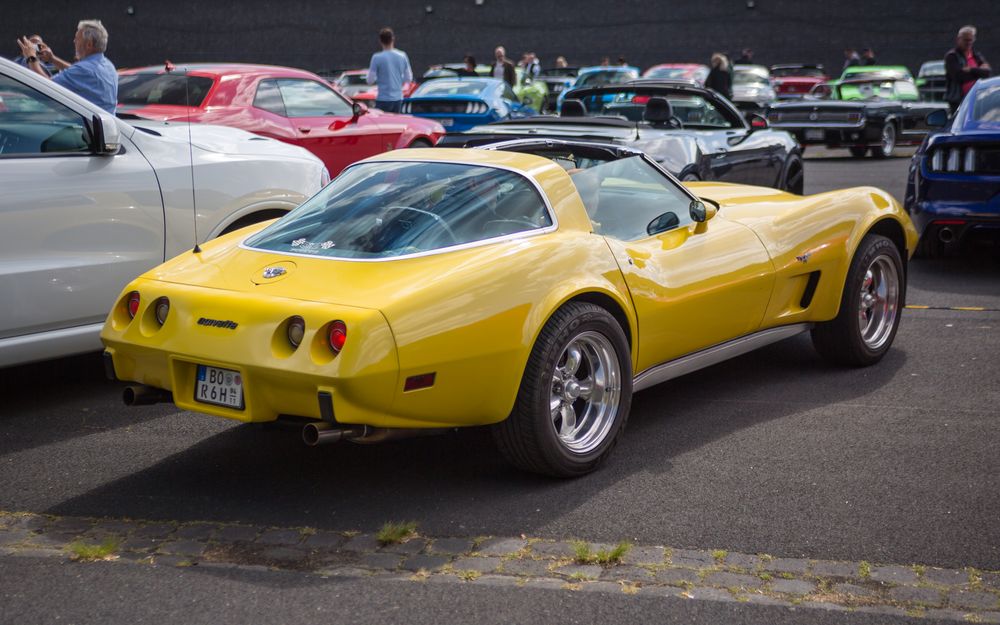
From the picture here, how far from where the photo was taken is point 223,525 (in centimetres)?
424

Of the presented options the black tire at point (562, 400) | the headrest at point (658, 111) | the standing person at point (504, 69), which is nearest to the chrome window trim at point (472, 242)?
the black tire at point (562, 400)

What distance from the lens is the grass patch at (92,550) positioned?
13.0ft

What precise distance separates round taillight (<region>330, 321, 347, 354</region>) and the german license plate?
0.39 meters

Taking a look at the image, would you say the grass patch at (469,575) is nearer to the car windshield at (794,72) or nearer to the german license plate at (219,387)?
the german license plate at (219,387)

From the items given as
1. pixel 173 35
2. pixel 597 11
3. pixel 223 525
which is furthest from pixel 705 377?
pixel 173 35

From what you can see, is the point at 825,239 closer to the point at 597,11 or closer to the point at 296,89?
the point at 296,89

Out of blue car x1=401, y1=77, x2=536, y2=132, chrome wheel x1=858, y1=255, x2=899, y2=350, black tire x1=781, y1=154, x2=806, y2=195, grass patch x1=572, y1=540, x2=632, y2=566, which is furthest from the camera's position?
blue car x1=401, y1=77, x2=536, y2=132

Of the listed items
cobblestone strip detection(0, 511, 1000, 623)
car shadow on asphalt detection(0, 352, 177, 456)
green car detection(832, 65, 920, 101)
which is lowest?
car shadow on asphalt detection(0, 352, 177, 456)

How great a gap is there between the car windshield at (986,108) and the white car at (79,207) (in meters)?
6.03

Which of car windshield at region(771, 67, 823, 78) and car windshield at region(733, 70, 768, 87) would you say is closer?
car windshield at region(733, 70, 768, 87)

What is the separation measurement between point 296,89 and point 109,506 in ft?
24.2

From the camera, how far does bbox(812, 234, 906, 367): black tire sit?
244 inches

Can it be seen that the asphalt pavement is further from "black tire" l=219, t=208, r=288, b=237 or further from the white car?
"black tire" l=219, t=208, r=288, b=237

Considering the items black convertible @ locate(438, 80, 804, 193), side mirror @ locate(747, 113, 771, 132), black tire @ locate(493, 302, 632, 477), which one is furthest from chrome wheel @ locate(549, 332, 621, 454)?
side mirror @ locate(747, 113, 771, 132)
